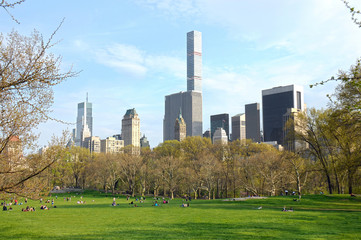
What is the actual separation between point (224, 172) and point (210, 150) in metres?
23.7

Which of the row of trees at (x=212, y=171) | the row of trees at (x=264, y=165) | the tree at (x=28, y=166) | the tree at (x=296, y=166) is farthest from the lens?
the row of trees at (x=212, y=171)

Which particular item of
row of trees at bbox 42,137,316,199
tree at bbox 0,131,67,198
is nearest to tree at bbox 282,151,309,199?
row of trees at bbox 42,137,316,199

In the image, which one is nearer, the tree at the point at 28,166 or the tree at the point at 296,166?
the tree at the point at 28,166

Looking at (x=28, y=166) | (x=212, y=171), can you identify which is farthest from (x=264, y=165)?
(x=28, y=166)

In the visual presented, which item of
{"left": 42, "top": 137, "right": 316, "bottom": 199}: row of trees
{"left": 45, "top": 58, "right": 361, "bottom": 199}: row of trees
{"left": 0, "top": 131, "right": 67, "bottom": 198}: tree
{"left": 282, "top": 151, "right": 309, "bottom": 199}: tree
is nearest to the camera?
{"left": 0, "top": 131, "right": 67, "bottom": 198}: tree

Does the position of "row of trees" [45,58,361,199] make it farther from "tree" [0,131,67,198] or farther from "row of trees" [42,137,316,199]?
"tree" [0,131,67,198]

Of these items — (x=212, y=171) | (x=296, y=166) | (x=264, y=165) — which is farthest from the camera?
(x=212, y=171)

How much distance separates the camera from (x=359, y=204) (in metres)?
43.1

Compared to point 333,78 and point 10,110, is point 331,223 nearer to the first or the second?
point 333,78

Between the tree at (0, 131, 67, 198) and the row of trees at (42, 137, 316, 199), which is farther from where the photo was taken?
the row of trees at (42, 137, 316, 199)

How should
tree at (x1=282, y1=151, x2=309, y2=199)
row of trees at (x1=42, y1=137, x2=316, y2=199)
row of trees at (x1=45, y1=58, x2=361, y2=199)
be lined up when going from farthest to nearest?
row of trees at (x1=42, y1=137, x2=316, y2=199) < tree at (x1=282, y1=151, x2=309, y2=199) < row of trees at (x1=45, y1=58, x2=361, y2=199)

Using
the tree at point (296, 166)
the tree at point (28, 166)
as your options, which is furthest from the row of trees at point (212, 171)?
the tree at point (28, 166)

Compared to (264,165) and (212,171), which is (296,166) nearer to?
(264,165)

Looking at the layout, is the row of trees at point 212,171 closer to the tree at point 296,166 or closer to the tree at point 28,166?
the tree at point 296,166
